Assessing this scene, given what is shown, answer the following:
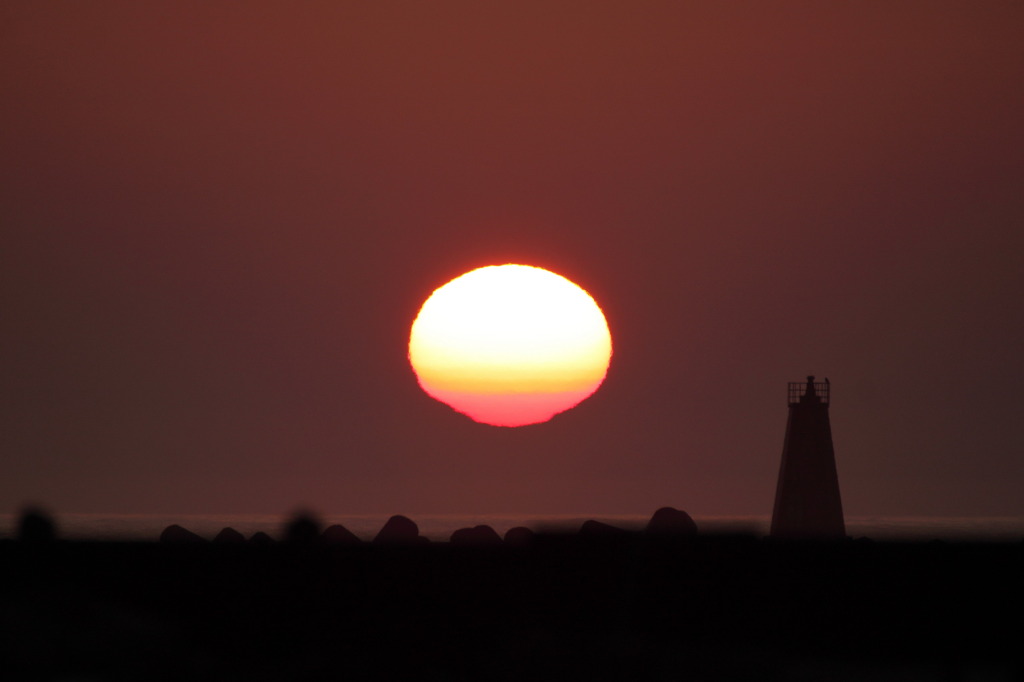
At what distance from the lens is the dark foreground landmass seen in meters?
17.1

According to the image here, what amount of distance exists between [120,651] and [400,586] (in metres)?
3.88

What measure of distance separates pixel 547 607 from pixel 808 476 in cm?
2041

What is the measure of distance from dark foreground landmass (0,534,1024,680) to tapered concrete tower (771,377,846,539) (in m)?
18.4

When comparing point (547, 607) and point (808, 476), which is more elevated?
point (808, 476)

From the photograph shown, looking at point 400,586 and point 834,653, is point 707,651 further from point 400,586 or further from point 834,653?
point 400,586

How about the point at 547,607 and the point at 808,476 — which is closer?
the point at 547,607

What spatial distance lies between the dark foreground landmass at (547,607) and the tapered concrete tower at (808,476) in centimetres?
1840

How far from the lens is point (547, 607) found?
18016mm

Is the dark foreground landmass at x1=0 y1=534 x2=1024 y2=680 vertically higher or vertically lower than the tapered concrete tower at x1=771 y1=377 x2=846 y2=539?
lower

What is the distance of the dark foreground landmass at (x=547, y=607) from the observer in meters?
17.1

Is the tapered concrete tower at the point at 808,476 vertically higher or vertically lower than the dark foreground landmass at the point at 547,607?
higher

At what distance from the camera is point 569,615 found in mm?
18125

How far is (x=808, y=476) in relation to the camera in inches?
1446

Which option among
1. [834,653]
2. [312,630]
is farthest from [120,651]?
[834,653]
